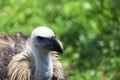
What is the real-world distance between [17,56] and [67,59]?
257 cm

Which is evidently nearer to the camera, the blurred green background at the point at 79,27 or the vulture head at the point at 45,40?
the vulture head at the point at 45,40

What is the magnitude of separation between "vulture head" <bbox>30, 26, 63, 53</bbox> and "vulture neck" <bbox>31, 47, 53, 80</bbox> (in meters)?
0.09

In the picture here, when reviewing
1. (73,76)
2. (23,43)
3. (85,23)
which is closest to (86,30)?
(85,23)

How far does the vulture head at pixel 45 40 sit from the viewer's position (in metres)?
6.10

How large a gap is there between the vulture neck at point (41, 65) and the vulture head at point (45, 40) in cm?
9

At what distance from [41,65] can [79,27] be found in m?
2.84

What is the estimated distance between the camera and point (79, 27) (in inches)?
362

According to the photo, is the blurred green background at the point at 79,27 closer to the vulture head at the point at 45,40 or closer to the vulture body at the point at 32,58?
the vulture body at the point at 32,58

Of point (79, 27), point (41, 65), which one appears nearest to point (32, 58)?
point (41, 65)

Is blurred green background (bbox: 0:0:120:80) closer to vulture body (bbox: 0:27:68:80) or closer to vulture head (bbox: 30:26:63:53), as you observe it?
vulture body (bbox: 0:27:68:80)

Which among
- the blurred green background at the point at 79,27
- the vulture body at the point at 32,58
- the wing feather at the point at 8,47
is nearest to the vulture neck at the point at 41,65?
the vulture body at the point at 32,58

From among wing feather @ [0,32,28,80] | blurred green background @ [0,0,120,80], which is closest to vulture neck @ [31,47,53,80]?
wing feather @ [0,32,28,80]

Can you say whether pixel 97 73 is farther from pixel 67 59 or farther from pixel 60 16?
pixel 60 16

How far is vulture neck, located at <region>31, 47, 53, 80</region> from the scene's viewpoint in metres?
6.33
